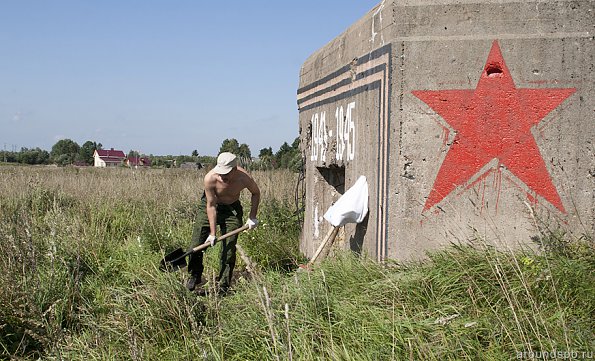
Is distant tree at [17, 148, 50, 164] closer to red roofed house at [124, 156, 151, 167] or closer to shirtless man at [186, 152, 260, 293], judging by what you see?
red roofed house at [124, 156, 151, 167]

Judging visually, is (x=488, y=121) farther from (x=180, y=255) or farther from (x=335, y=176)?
(x=180, y=255)

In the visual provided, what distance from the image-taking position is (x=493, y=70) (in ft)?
16.5

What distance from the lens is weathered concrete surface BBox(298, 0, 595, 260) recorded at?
16.4 ft

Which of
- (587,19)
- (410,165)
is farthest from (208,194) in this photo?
(587,19)

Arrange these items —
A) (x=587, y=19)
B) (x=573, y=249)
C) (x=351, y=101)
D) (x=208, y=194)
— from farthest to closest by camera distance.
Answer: (x=208, y=194) → (x=351, y=101) → (x=587, y=19) → (x=573, y=249)

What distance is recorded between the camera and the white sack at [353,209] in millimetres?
5688

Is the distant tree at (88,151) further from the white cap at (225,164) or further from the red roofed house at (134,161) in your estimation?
the white cap at (225,164)

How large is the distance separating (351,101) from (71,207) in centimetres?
661

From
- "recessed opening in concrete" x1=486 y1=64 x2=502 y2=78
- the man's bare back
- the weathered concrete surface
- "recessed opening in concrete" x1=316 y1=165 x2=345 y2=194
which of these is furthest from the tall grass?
"recessed opening in concrete" x1=316 y1=165 x2=345 y2=194

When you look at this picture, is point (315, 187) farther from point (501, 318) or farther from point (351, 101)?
point (501, 318)

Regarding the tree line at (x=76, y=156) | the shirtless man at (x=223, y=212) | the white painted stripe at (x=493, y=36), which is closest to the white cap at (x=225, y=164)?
the shirtless man at (x=223, y=212)

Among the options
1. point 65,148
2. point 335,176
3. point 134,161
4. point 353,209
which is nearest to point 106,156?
point 65,148

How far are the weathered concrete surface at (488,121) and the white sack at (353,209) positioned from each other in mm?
568

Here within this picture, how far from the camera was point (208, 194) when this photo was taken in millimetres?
6688
